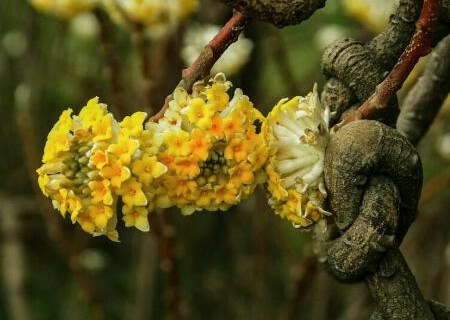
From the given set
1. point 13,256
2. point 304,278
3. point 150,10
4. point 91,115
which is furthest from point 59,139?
point 13,256

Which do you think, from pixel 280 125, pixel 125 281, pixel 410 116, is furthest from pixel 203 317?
pixel 280 125

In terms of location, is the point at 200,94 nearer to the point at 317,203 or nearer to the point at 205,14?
→ the point at 317,203

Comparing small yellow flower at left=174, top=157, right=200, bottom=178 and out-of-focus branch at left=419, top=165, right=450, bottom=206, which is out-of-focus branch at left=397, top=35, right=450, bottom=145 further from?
out-of-focus branch at left=419, top=165, right=450, bottom=206

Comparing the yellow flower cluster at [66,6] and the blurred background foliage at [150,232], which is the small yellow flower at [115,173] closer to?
the yellow flower cluster at [66,6]

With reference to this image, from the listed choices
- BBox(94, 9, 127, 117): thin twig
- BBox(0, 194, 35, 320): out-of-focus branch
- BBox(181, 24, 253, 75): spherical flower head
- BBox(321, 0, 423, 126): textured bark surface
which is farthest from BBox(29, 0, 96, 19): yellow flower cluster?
BBox(0, 194, 35, 320): out-of-focus branch

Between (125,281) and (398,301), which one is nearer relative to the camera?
(398,301)
